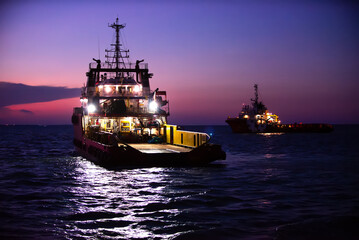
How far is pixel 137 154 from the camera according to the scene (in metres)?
22.8

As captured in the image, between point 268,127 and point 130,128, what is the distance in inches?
3811

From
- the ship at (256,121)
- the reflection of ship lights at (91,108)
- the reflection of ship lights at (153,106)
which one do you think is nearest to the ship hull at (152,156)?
the reflection of ship lights at (153,106)

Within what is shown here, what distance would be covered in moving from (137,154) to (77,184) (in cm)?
441

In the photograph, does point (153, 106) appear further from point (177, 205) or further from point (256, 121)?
point (256, 121)

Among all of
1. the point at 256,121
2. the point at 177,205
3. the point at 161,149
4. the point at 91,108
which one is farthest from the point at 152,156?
the point at 256,121

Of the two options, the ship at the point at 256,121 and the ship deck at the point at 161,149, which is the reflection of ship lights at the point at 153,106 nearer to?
the ship deck at the point at 161,149

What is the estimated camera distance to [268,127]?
126m

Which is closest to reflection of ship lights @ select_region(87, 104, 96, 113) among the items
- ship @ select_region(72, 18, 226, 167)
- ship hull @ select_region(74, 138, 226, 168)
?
ship @ select_region(72, 18, 226, 167)

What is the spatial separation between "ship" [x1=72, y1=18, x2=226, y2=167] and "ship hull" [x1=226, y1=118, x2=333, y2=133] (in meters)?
87.2

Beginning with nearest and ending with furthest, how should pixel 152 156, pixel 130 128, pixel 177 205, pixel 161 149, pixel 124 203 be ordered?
pixel 177 205 < pixel 124 203 < pixel 152 156 < pixel 161 149 < pixel 130 128

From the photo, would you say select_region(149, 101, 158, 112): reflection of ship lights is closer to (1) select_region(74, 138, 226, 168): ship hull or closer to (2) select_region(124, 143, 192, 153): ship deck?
(2) select_region(124, 143, 192, 153): ship deck

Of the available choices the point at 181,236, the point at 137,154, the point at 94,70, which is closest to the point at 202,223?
the point at 181,236

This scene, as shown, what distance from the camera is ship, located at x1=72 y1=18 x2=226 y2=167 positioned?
23.2 m

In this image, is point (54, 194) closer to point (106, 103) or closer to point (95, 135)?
point (95, 135)
